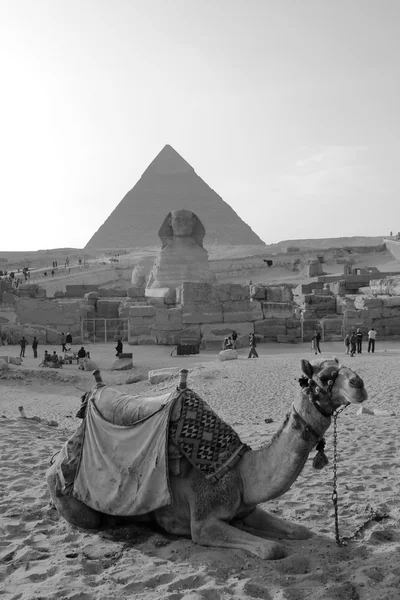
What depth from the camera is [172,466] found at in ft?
10.3

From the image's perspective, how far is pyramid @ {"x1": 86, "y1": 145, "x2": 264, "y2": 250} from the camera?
76.2 meters

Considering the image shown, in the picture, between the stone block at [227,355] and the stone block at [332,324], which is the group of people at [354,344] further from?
the stone block at [227,355]

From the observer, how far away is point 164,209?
78.6 meters

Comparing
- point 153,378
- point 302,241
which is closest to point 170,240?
point 153,378

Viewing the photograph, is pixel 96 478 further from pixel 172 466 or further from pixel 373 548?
pixel 373 548

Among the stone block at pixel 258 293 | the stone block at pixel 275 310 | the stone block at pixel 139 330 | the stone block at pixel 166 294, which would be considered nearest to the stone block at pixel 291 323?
the stone block at pixel 275 310

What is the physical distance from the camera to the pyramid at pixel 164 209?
7625 centimetres

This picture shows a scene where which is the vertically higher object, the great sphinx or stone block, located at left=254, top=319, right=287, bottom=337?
the great sphinx

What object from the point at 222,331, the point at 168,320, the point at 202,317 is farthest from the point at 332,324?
the point at 168,320

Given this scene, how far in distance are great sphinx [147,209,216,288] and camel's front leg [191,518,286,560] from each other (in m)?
18.7

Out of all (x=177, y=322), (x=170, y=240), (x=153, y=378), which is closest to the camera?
(x=153, y=378)

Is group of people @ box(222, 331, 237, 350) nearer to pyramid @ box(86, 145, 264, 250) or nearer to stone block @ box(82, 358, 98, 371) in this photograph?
stone block @ box(82, 358, 98, 371)

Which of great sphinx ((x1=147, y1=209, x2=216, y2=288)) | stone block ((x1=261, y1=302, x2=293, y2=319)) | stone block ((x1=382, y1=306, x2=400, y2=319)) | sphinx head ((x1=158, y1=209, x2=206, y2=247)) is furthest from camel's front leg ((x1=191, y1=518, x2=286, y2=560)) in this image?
sphinx head ((x1=158, y1=209, x2=206, y2=247))

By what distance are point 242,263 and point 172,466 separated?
40137 millimetres
